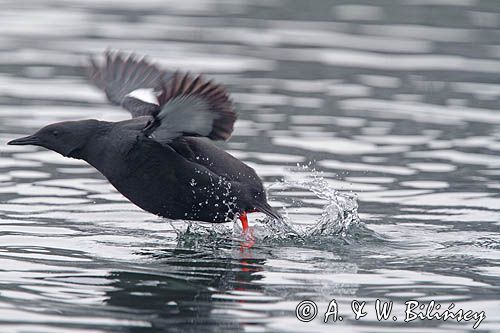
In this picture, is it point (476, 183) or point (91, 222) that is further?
point (476, 183)

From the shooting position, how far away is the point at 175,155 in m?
8.41

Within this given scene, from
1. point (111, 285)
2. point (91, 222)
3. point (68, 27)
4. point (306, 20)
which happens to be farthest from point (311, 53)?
point (111, 285)

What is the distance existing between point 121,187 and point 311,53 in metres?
8.26

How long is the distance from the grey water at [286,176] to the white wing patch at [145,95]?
35.7 inches

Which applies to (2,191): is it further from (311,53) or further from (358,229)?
(311,53)

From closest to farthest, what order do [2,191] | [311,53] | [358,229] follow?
[358,229] < [2,191] < [311,53]

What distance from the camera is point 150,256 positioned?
820 cm

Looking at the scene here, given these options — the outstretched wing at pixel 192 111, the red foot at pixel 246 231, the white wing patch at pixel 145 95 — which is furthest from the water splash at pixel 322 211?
the white wing patch at pixel 145 95

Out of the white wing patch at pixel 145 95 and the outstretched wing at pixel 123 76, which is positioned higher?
the outstretched wing at pixel 123 76

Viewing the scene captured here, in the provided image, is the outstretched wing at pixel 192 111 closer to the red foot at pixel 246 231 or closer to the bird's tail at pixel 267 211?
the bird's tail at pixel 267 211

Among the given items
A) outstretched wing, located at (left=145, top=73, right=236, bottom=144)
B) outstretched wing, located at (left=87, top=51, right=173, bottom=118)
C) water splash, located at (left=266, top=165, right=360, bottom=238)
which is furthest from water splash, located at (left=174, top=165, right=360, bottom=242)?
outstretched wing, located at (left=87, top=51, right=173, bottom=118)

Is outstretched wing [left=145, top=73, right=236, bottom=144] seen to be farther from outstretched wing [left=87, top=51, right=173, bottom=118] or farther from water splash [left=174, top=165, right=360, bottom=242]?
outstretched wing [left=87, top=51, right=173, bottom=118]

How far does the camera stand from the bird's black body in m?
7.98

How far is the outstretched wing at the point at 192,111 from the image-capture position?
780cm
